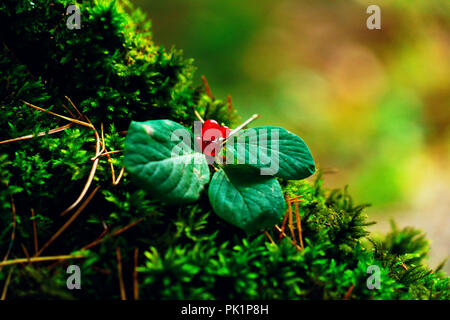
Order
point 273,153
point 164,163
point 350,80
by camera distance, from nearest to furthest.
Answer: point 164,163 < point 273,153 < point 350,80

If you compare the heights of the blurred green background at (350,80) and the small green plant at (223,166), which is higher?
the blurred green background at (350,80)

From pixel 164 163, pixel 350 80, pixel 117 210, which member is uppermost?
pixel 350 80

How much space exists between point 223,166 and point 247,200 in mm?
195

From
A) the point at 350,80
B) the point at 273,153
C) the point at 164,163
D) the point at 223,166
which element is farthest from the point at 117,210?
the point at 350,80

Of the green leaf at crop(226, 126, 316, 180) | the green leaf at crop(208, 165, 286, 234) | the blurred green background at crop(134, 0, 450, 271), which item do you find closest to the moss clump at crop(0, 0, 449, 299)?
the green leaf at crop(208, 165, 286, 234)

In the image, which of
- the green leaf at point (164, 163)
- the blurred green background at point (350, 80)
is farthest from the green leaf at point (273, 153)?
the blurred green background at point (350, 80)

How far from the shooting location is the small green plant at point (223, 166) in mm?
1020

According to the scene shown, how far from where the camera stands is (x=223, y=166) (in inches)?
48.1

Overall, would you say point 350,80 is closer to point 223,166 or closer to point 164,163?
point 223,166

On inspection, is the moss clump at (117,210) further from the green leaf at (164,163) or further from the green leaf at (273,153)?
the green leaf at (273,153)

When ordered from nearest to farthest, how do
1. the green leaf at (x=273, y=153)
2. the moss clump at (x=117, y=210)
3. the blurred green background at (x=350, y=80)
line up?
the moss clump at (x=117, y=210), the green leaf at (x=273, y=153), the blurred green background at (x=350, y=80)

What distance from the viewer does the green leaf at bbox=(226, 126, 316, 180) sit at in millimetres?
1192

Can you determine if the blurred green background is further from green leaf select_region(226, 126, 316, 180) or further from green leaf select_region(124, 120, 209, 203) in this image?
green leaf select_region(124, 120, 209, 203)

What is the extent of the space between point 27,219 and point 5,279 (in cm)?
21
